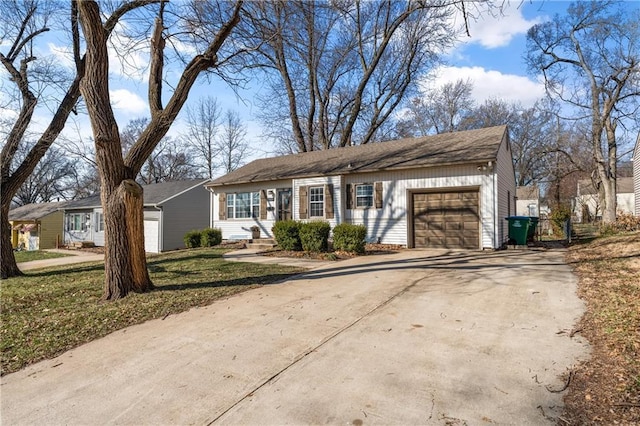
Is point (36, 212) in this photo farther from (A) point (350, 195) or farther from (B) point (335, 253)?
(B) point (335, 253)

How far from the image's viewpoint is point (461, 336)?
4180mm

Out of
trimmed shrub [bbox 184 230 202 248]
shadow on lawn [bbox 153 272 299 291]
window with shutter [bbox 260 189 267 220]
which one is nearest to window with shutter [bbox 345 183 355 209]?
window with shutter [bbox 260 189 267 220]

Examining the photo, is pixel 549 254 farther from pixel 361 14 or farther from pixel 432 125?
pixel 432 125

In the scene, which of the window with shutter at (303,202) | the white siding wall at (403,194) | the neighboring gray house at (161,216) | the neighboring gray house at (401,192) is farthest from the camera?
the neighboring gray house at (161,216)

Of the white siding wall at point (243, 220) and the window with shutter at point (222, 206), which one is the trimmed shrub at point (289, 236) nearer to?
the white siding wall at point (243, 220)

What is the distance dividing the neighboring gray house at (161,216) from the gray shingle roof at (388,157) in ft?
13.6

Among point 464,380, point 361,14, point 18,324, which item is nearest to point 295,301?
point 464,380

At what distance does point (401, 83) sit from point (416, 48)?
249 cm

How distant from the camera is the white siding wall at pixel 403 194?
39.6ft

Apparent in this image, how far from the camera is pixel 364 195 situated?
14.6 m

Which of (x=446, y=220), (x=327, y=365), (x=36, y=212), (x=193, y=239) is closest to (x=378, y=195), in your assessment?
(x=446, y=220)

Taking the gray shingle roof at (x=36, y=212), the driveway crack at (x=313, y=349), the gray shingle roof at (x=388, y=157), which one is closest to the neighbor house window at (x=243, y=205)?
the gray shingle roof at (x=388, y=157)

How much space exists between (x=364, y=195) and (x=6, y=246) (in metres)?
11.7

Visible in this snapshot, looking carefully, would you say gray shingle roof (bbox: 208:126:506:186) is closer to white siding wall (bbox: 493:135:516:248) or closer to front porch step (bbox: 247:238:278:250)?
white siding wall (bbox: 493:135:516:248)
